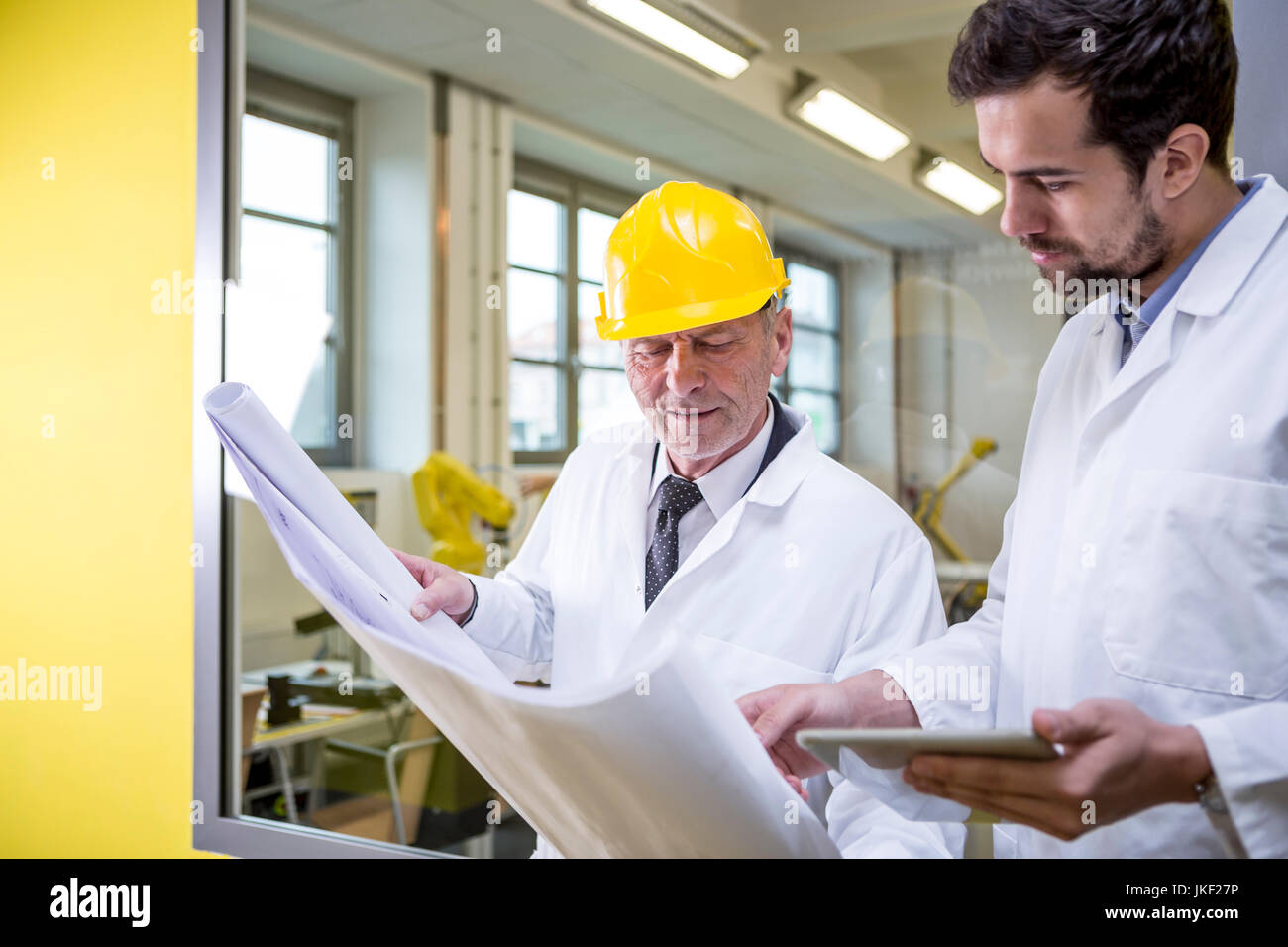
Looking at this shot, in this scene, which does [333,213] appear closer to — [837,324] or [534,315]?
[534,315]

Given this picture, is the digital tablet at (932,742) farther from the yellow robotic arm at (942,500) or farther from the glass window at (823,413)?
the glass window at (823,413)

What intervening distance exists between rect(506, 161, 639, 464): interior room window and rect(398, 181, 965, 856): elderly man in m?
0.84

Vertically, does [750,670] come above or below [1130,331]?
below

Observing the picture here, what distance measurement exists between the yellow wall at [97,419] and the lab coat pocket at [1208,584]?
201cm

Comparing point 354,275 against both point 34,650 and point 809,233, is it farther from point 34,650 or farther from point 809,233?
point 809,233

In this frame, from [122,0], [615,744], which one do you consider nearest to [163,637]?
[122,0]

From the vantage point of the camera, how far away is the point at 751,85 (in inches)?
77.7

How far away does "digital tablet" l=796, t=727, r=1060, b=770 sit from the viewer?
0.71 meters

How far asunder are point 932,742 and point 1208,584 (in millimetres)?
420

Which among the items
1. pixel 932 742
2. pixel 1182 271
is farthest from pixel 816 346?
pixel 932 742

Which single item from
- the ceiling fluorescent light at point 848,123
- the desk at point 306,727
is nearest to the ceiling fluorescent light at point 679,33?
the ceiling fluorescent light at point 848,123

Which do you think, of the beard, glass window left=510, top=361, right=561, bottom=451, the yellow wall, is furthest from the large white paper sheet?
the yellow wall

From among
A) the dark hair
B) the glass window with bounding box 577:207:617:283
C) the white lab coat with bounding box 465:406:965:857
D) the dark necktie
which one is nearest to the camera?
the dark hair

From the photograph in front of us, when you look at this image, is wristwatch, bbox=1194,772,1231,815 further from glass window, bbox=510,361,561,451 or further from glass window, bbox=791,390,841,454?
glass window, bbox=510,361,561,451
